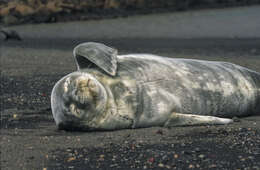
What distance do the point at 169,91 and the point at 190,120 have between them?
1.12 feet

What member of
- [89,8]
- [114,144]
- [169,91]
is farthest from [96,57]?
[89,8]

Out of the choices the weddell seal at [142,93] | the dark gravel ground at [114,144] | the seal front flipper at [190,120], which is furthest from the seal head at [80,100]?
the seal front flipper at [190,120]

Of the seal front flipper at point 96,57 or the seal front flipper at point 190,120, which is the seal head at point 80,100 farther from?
the seal front flipper at point 190,120

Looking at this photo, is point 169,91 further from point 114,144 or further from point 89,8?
point 89,8

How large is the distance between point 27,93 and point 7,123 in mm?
1706

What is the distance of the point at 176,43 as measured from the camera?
13.8 meters

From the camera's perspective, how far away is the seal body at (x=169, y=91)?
5305mm

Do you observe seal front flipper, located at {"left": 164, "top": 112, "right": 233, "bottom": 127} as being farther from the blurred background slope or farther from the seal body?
the blurred background slope

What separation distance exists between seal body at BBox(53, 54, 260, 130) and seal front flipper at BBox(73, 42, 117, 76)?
2.5 inches

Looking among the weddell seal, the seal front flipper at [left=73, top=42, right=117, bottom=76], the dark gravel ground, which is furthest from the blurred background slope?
the seal front flipper at [left=73, top=42, right=117, bottom=76]

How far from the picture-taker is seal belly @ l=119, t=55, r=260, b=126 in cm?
545

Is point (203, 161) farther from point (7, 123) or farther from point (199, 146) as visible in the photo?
point (7, 123)

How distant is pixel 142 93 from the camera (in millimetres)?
5398

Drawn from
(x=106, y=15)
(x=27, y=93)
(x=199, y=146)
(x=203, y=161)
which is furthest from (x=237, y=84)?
(x=106, y=15)
